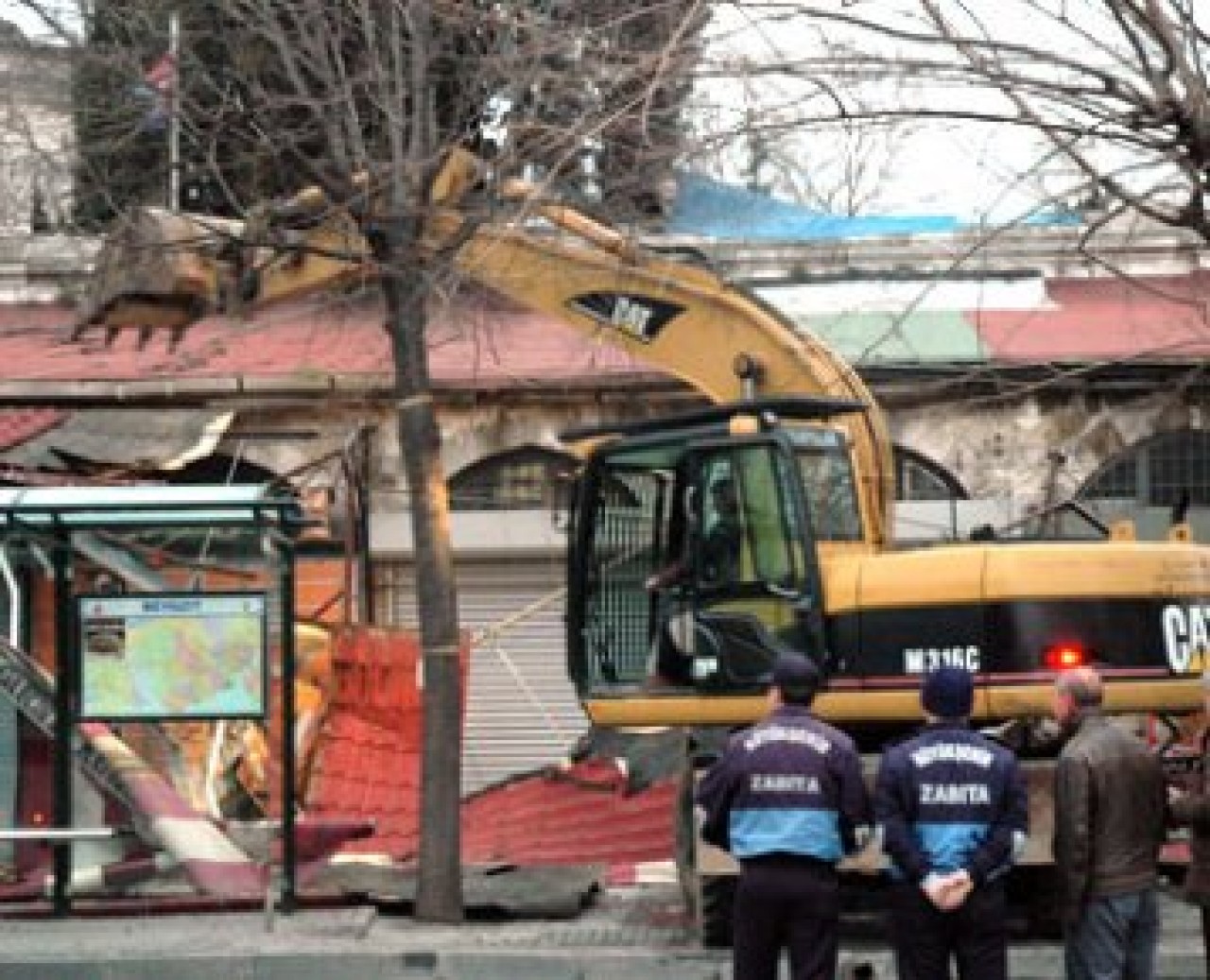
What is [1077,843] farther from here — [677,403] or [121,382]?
[121,382]

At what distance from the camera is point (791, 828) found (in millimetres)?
8789

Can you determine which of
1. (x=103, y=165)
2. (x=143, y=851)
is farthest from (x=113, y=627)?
(x=103, y=165)

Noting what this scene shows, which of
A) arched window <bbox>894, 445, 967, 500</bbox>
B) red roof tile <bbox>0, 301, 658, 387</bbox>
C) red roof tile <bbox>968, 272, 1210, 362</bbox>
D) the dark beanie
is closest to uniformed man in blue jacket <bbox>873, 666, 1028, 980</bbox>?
the dark beanie

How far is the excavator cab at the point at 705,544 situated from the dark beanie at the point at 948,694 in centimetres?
280

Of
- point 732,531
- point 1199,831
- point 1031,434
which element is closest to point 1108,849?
point 1199,831

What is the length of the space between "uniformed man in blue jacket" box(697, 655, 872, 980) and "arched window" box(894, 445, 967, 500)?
41.0 ft

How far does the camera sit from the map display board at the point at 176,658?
13.4 m

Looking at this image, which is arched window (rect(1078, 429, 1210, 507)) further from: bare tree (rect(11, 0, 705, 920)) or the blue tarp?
bare tree (rect(11, 0, 705, 920))

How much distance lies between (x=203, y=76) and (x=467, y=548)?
8011mm

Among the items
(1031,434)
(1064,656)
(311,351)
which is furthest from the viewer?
(311,351)

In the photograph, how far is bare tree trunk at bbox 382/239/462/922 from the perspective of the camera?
13367 millimetres

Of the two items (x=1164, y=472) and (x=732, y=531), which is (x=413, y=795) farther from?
(x=1164, y=472)

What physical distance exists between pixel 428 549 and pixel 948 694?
18.0 ft

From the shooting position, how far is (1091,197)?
983cm
